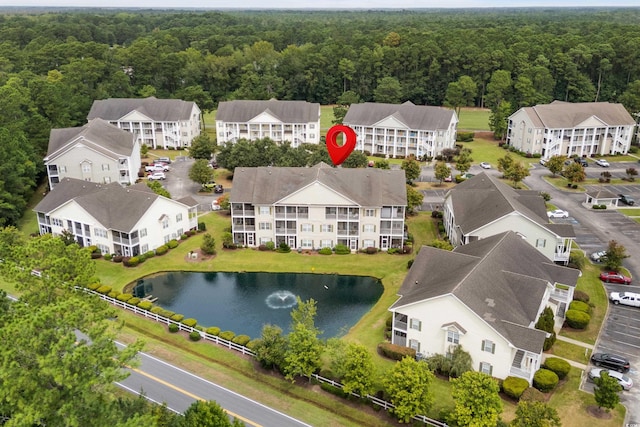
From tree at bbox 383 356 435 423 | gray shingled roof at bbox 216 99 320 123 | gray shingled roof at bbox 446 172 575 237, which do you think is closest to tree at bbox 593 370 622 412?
tree at bbox 383 356 435 423

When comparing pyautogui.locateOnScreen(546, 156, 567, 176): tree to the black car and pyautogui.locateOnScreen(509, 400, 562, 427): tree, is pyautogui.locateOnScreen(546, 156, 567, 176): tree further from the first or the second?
pyautogui.locateOnScreen(509, 400, 562, 427): tree

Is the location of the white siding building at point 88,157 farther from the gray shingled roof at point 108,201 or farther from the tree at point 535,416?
the tree at point 535,416

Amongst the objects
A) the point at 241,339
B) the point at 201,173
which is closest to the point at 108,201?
the point at 201,173

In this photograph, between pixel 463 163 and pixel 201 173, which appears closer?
pixel 201 173

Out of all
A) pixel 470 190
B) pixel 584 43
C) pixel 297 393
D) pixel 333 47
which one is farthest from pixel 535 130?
pixel 297 393

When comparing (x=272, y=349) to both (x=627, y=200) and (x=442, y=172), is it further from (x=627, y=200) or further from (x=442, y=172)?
(x=627, y=200)

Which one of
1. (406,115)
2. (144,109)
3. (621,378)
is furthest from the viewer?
(144,109)
